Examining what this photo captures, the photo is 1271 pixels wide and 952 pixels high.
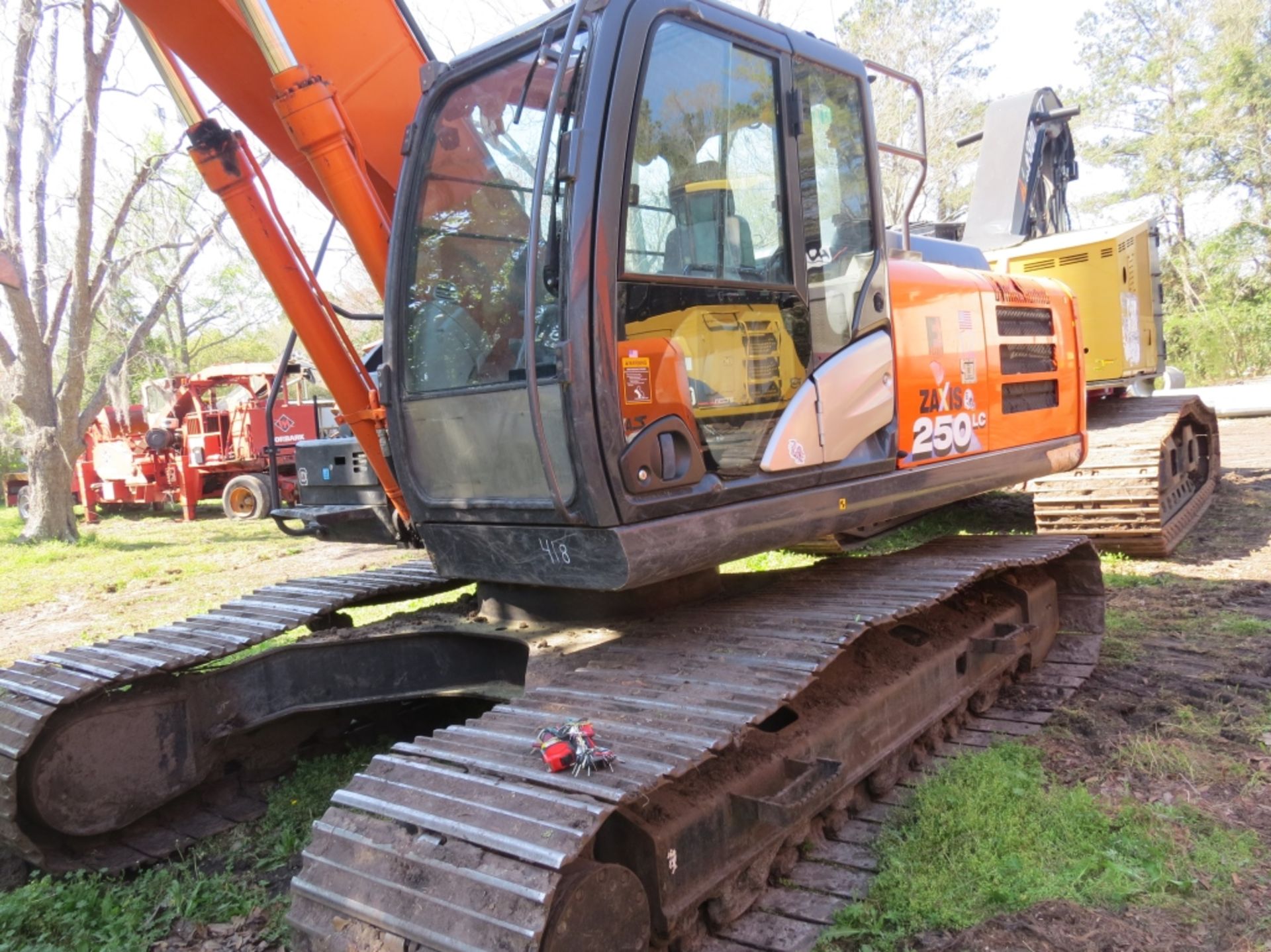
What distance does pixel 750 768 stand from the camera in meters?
3.02

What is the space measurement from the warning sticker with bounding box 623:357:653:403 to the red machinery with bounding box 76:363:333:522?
44.0 feet

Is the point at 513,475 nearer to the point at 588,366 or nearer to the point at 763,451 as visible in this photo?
the point at 588,366

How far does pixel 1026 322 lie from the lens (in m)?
5.07

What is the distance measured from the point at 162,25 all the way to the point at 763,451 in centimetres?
248

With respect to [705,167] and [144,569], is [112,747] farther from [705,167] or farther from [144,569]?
[144,569]

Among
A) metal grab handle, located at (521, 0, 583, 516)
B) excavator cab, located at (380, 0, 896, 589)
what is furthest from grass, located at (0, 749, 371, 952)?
metal grab handle, located at (521, 0, 583, 516)

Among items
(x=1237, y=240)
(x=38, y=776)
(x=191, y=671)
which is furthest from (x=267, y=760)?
(x=1237, y=240)

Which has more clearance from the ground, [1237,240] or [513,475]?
[1237,240]

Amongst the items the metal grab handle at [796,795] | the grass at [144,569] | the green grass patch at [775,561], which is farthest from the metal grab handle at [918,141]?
the grass at [144,569]

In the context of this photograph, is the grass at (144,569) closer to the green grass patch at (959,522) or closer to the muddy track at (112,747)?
the muddy track at (112,747)

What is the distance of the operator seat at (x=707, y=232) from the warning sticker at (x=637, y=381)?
30 centimetres

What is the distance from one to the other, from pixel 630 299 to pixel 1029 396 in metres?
2.95

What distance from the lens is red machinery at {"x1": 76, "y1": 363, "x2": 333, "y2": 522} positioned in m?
16.4

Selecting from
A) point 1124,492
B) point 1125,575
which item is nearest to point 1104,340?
point 1124,492
